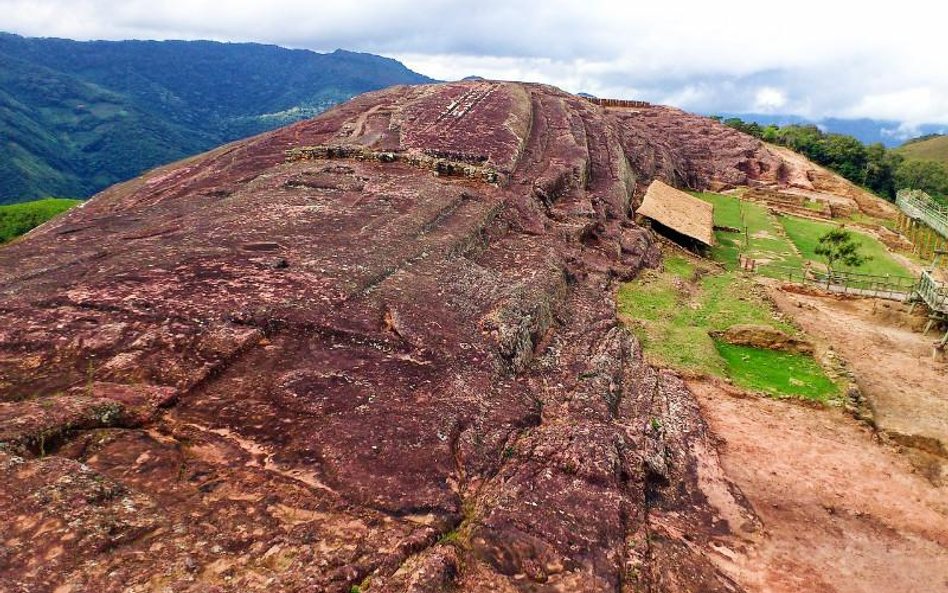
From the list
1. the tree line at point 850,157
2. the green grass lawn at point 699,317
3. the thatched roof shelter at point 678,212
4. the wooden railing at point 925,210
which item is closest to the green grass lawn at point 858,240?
→ the wooden railing at point 925,210

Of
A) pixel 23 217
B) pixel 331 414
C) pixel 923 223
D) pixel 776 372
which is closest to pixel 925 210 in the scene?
pixel 923 223

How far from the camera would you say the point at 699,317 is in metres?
26.8

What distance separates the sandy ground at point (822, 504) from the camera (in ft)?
41.8

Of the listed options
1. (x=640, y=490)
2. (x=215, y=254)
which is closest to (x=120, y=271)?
(x=215, y=254)

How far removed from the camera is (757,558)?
1281 centimetres

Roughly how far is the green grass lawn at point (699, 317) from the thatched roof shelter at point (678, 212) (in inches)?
134

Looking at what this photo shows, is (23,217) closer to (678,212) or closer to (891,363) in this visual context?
(678,212)

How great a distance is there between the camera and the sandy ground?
1275 cm

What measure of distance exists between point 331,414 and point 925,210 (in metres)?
53.1

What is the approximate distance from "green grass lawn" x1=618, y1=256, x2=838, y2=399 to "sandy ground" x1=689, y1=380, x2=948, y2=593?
1.67 metres

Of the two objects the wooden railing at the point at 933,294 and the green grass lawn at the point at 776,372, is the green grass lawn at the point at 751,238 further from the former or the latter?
the green grass lawn at the point at 776,372

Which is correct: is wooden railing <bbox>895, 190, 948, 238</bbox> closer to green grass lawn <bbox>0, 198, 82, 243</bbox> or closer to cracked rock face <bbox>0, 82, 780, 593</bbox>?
cracked rock face <bbox>0, 82, 780, 593</bbox>

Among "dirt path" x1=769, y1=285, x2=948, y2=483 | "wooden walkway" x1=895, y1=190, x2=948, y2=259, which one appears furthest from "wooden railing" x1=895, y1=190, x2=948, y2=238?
"dirt path" x1=769, y1=285, x2=948, y2=483

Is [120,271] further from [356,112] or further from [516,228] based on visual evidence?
[356,112]
